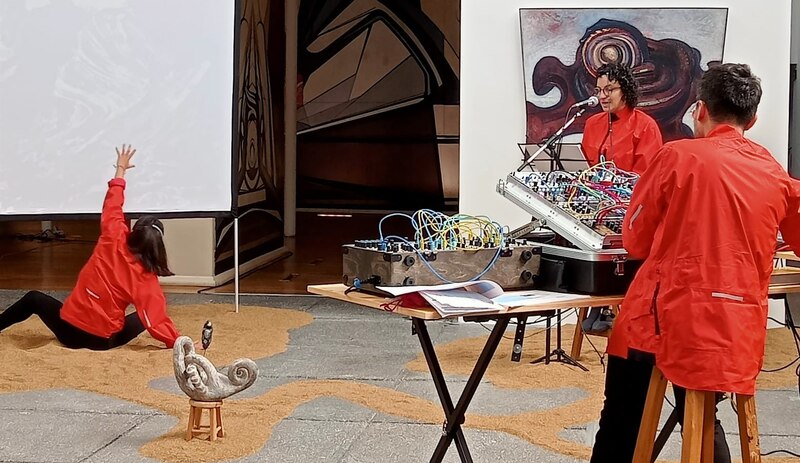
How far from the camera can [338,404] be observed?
Result: 4289mm

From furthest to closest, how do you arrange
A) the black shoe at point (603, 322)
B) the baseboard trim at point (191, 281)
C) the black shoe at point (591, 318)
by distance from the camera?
the baseboard trim at point (191, 281)
the black shoe at point (591, 318)
the black shoe at point (603, 322)

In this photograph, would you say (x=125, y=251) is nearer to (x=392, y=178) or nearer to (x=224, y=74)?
(x=224, y=74)

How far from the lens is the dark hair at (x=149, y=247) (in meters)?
A: 5.28

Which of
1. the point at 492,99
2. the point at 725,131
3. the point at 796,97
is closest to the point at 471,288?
the point at 725,131

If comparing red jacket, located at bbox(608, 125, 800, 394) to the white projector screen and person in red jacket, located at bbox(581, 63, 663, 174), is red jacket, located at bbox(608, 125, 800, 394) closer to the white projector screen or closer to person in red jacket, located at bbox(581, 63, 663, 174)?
person in red jacket, located at bbox(581, 63, 663, 174)

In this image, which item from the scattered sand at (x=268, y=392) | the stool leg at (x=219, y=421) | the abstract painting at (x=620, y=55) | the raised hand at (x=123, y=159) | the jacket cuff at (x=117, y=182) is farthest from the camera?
the abstract painting at (x=620, y=55)

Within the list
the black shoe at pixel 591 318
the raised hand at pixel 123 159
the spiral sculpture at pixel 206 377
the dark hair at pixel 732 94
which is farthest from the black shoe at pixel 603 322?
the raised hand at pixel 123 159

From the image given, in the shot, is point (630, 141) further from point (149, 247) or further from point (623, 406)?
point (623, 406)

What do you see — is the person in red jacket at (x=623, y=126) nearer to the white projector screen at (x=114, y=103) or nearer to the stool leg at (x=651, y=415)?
the white projector screen at (x=114, y=103)

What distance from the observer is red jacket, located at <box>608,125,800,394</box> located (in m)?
2.41

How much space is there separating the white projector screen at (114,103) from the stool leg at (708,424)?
4.07 m

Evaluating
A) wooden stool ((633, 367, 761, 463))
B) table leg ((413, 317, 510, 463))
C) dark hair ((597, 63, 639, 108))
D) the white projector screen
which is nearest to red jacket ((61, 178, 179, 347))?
the white projector screen

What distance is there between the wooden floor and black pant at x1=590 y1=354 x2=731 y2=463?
4.96m

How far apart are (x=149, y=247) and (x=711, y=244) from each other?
3.50 meters
